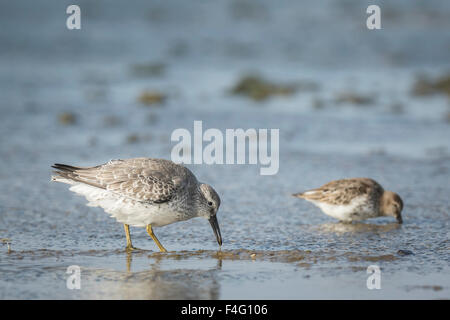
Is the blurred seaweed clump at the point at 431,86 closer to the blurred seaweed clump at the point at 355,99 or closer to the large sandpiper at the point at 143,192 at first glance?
the blurred seaweed clump at the point at 355,99

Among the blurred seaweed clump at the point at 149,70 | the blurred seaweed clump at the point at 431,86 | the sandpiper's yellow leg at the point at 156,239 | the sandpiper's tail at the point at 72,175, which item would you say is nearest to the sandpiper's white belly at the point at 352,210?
the sandpiper's yellow leg at the point at 156,239

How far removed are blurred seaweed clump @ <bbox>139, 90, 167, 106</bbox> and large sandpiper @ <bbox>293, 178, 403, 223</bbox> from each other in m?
7.36

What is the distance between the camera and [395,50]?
22094 millimetres

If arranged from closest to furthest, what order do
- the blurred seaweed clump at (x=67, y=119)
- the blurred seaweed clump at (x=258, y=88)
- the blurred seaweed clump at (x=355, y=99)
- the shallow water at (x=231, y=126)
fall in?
the shallow water at (x=231, y=126) → the blurred seaweed clump at (x=67, y=119) → the blurred seaweed clump at (x=355, y=99) → the blurred seaweed clump at (x=258, y=88)

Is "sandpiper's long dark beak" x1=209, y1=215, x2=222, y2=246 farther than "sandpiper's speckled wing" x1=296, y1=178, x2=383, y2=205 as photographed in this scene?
No

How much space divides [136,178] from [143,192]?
0.71 ft

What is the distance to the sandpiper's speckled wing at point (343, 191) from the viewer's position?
947 cm

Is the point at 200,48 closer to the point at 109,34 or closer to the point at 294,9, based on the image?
the point at 109,34

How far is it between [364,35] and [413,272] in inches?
668

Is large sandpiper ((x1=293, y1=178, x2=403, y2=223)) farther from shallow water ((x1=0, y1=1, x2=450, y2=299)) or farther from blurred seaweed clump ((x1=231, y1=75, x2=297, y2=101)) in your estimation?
blurred seaweed clump ((x1=231, y1=75, x2=297, y2=101))

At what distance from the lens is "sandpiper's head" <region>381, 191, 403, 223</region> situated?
939cm

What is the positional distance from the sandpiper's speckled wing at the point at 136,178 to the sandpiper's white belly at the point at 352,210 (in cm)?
204

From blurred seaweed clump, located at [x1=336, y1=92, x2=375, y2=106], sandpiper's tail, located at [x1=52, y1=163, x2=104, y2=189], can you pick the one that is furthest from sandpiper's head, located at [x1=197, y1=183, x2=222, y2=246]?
blurred seaweed clump, located at [x1=336, y1=92, x2=375, y2=106]

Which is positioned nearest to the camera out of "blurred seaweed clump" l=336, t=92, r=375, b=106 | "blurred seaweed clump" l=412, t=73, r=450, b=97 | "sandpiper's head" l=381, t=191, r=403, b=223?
"sandpiper's head" l=381, t=191, r=403, b=223
